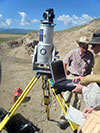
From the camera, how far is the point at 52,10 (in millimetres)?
2994

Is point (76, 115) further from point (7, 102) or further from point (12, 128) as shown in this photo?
point (7, 102)

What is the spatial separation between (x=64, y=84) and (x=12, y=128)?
1767 millimetres

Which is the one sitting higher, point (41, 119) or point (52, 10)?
point (52, 10)

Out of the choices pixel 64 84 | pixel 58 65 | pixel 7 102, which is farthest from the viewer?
pixel 7 102

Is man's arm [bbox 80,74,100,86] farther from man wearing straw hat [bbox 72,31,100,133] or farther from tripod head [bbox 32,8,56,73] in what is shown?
tripod head [bbox 32,8,56,73]

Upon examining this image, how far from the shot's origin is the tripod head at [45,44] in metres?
2.95

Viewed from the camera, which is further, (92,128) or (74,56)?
(74,56)

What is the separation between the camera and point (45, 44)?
299 centimetres

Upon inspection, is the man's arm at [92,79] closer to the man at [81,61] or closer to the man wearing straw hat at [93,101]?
the man wearing straw hat at [93,101]

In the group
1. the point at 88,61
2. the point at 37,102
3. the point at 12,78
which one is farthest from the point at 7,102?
the point at 88,61

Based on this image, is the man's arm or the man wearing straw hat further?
the man's arm

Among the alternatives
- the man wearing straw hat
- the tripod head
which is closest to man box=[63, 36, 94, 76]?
the tripod head

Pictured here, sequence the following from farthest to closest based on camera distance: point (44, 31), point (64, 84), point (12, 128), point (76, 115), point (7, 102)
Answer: point (7, 102) < point (12, 128) < point (44, 31) < point (64, 84) < point (76, 115)

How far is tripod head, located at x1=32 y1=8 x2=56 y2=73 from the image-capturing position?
295 cm
